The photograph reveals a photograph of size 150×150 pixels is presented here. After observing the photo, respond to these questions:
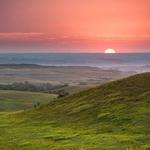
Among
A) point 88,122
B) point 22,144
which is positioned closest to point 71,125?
point 88,122

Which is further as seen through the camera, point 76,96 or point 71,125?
point 76,96

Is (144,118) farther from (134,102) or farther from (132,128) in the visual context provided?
(134,102)

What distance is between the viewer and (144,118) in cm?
4919

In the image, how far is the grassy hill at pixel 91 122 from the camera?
41.0m

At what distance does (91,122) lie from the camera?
2099 inches

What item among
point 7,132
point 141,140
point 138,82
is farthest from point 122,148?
point 138,82

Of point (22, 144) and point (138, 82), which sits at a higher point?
point (138, 82)

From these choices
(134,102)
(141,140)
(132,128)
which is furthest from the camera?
(134,102)

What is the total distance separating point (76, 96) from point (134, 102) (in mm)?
17839

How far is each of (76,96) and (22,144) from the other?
3276 centimetres

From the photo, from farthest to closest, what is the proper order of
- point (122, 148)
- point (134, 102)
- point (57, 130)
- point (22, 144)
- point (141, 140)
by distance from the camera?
point (134, 102) → point (57, 130) → point (22, 144) → point (141, 140) → point (122, 148)

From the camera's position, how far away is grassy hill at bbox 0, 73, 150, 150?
41000 mm

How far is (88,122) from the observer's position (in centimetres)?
5353

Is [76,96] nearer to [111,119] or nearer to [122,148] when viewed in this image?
[111,119]
